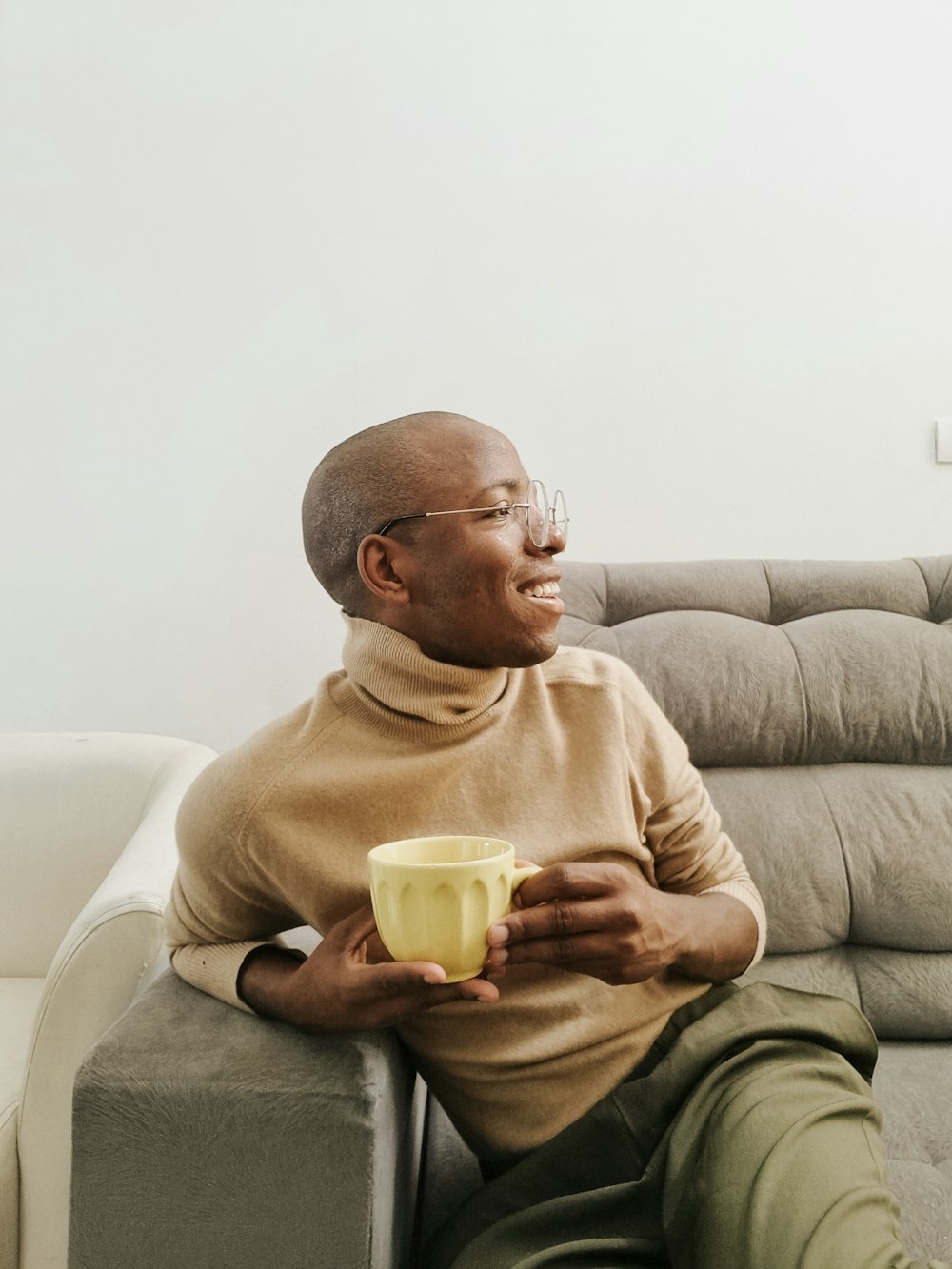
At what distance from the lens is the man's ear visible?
3.14 feet

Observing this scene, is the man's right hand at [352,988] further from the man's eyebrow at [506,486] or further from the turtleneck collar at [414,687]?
the man's eyebrow at [506,486]

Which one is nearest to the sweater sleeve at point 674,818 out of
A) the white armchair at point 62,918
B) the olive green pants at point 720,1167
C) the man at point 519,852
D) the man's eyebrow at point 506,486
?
the man at point 519,852

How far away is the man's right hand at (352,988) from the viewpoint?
2.40 feet

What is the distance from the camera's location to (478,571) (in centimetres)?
92

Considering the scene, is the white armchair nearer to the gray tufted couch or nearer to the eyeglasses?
the gray tufted couch

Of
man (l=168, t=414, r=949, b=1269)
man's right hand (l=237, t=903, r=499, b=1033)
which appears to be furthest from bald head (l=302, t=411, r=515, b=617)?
man's right hand (l=237, t=903, r=499, b=1033)

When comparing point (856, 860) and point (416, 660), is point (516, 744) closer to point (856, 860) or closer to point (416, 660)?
point (416, 660)

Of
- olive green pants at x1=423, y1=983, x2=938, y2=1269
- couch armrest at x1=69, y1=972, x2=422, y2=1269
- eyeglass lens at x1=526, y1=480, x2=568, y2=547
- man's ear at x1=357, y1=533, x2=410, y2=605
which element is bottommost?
olive green pants at x1=423, y1=983, x2=938, y2=1269

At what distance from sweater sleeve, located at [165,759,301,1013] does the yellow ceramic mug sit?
233mm

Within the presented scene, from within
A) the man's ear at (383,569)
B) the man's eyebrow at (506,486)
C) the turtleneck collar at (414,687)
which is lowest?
the turtleneck collar at (414,687)

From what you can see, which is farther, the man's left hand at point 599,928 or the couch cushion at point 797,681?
the couch cushion at point 797,681

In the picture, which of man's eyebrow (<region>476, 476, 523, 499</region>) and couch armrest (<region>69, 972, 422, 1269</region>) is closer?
couch armrest (<region>69, 972, 422, 1269</region>)

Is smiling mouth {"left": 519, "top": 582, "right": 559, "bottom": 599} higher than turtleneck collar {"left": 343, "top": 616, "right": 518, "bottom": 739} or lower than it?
higher

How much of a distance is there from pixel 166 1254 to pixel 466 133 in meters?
1.83
